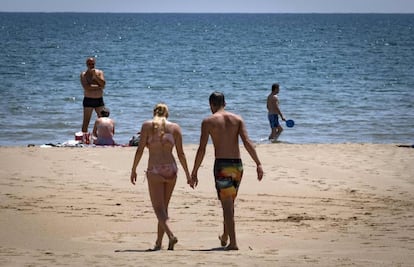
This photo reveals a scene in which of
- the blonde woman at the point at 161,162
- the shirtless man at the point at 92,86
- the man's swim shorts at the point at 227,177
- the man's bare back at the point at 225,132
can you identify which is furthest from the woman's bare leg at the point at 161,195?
the shirtless man at the point at 92,86

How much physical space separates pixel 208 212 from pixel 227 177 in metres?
2.22

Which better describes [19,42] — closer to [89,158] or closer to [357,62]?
[357,62]

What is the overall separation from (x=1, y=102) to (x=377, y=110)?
1037 cm

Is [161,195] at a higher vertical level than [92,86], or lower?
lower

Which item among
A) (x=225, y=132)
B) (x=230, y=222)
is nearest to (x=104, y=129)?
(x=225, y=132)

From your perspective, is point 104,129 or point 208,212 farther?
point 104,129

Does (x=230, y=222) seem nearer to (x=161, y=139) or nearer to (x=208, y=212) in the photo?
(x=161, y=139)

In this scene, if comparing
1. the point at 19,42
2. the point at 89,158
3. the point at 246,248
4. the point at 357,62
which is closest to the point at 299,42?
the point at 19,42

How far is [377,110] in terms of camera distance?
90.2ft

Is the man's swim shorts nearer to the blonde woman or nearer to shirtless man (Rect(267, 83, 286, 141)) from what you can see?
the blonde woman

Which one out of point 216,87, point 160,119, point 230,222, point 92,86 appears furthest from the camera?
point 216,87

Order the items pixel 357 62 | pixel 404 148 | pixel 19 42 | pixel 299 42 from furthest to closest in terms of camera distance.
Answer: pixel 299 42
pixel 19 42
pixel 357 62
pixel 404 148

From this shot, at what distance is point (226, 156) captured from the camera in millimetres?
→ 9461

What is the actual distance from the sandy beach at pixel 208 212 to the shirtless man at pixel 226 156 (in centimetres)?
36
